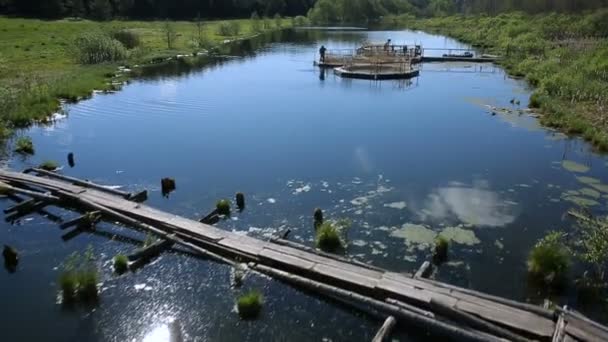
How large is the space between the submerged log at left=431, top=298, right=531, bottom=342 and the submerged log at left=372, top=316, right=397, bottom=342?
3.72ft

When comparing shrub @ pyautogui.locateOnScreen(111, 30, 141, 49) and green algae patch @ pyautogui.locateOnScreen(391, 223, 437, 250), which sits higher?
shrub @ pyautogui.locateOnScreen(111, 30, 141, 49)

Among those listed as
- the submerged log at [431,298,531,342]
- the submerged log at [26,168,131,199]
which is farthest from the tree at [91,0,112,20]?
the submerged log at [431,298,531,342]

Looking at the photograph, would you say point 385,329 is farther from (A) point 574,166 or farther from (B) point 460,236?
(A) point 574,166

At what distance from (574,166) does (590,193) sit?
419 centimetres

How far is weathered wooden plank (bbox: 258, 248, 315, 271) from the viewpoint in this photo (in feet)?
52.3

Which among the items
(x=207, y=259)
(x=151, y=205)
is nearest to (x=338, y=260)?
(x=207, y=259)

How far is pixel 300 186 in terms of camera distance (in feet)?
79.8

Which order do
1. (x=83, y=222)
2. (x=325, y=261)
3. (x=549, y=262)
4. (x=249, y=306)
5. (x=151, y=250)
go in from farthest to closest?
(x=83, y=222), (x=151, y=250), (x=325, y=261), (x=549, y=262), (x=249, y=306)

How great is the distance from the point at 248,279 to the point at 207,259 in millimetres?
2048

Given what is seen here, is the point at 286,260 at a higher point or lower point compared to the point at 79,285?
higher

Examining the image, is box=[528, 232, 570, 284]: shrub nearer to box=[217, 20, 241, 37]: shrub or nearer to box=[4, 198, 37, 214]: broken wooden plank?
box=[4, 198, 37, 214]: broken wooden plank

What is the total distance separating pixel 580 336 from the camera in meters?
12.2

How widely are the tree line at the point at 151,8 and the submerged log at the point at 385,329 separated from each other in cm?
12493

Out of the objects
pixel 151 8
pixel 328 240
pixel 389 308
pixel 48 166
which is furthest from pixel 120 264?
pixel 151 8
